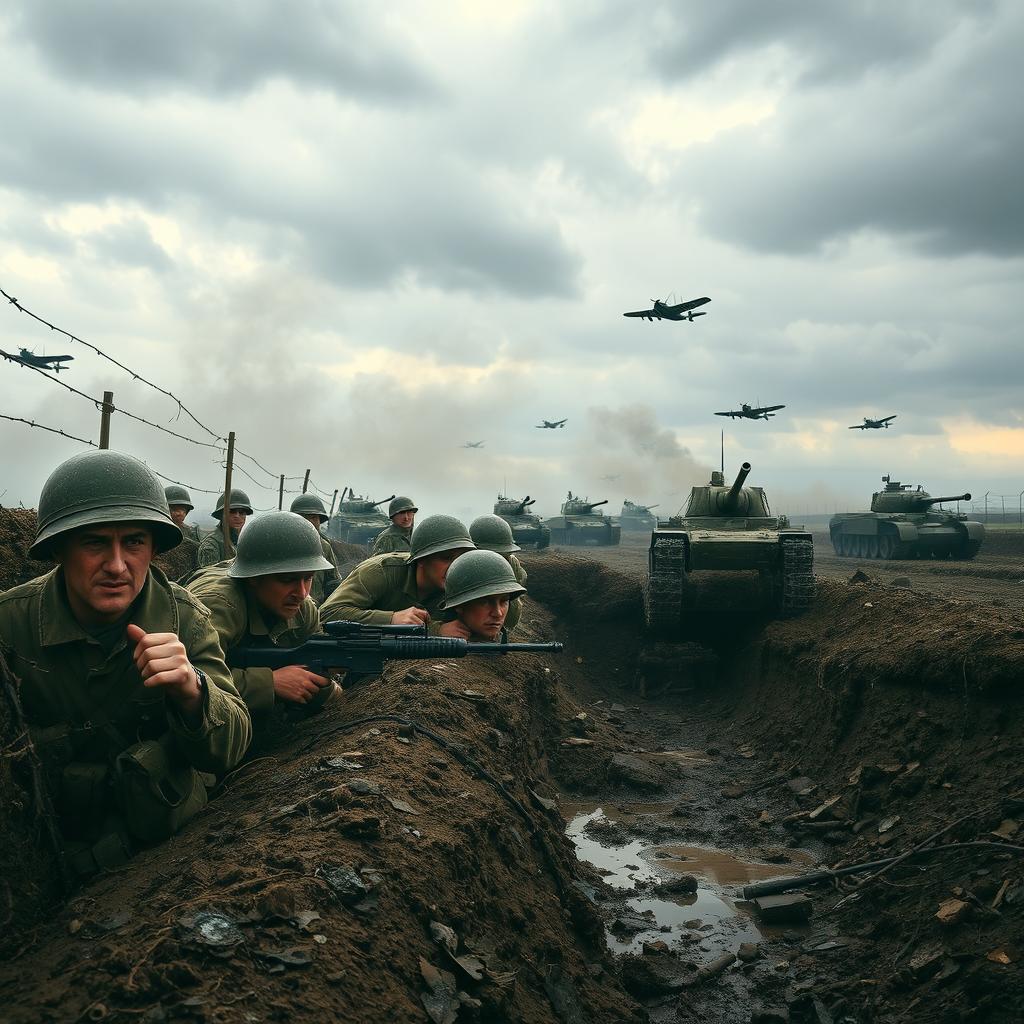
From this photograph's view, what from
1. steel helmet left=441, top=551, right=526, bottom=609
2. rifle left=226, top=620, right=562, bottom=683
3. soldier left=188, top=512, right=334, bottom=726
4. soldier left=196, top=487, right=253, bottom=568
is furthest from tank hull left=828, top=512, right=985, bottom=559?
soldier left=188, top=512, right=334, bottom=726

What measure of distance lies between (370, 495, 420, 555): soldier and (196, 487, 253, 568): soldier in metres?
1.91

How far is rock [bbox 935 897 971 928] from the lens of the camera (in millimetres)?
4453

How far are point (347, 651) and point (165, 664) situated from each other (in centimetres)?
208

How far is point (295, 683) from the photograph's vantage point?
16.1ft

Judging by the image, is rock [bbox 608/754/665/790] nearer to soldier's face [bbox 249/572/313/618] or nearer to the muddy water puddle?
the muddy water puddle

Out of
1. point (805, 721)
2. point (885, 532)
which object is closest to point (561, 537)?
point (885, 532)

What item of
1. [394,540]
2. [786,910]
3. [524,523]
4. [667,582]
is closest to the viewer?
[786,910]

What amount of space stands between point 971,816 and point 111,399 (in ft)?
24.3

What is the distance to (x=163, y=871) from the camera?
317cm

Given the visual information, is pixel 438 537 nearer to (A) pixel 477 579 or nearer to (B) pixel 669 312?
(A) pixel 477 579

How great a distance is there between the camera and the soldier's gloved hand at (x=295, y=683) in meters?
4.88

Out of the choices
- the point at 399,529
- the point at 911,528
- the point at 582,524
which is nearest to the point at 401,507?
the point at 399,529

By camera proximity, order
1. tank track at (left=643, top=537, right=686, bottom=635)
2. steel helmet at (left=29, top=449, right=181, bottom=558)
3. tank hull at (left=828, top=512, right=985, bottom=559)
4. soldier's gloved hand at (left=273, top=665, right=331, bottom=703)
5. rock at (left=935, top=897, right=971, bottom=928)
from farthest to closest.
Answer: tank hull at (left=828, top=512, right=985, bottom=559) < tank track at (left=643, top=537, right=686, bottom=635) < soldier's gloved hand at (left=273, top=665, right=331, bottom=703) < rock at (left=935, top=897, right=971, bottom=928) < steel helmet at (left=29, top=449, right=181, bottom=558)

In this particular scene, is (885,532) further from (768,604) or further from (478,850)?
(478,850)
